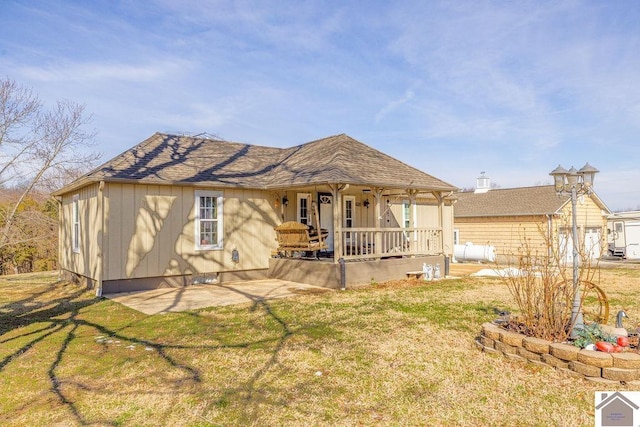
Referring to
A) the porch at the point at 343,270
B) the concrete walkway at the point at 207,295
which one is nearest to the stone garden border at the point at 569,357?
the concrete walkway at the point at 207,295

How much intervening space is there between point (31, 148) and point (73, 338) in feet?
54.7

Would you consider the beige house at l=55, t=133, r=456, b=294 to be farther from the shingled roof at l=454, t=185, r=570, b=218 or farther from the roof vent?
the roof vent

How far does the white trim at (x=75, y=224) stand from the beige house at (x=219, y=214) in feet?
0.11

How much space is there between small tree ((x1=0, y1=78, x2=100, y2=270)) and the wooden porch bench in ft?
43.5

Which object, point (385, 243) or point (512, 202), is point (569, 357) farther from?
point (512, 202)

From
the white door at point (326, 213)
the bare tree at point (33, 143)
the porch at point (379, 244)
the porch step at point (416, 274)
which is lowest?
the porch step at point (416, 274)

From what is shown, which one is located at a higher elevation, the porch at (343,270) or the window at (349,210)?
the window at (349,210)

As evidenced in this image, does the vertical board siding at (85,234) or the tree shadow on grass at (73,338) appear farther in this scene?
the vertical board siding at (85,234)

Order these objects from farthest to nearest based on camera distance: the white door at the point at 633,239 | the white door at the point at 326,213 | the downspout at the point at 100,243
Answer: the white door at the point at 633,239, the white door at the point at 326,213, the downspout at the point at 100,243

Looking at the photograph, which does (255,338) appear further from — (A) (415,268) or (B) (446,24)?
(B) (446,24)

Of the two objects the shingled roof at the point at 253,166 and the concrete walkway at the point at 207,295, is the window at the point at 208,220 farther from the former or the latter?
the concrete walkway at the point at 207,295

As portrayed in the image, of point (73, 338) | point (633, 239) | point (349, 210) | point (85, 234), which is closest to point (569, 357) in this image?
point (73, 338)

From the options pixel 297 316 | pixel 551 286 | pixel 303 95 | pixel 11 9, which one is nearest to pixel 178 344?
pixel 297 316

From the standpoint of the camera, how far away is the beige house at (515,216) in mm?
20578
